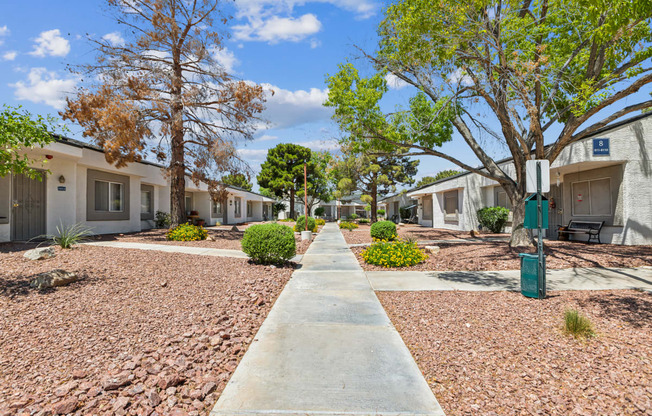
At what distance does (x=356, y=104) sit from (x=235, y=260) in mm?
6255

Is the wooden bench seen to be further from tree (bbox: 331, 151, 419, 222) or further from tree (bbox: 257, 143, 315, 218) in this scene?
tree (bbox: 257, 143, 315, 218)

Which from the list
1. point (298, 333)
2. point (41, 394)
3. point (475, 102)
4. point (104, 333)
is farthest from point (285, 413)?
point (475, 102)

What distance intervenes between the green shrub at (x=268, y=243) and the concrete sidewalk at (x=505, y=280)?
85.6 inches

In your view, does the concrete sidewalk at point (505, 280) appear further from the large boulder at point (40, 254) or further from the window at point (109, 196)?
the window at point (109, 196)

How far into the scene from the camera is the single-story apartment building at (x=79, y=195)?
1052cm

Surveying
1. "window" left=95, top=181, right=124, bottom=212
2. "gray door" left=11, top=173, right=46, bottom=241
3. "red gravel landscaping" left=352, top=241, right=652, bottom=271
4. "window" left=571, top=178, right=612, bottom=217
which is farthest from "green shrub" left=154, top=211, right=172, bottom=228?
"window" left=571, top=178, right=612, bottom=217

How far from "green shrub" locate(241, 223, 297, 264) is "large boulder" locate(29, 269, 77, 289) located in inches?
141

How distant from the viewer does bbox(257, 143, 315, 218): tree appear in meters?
35.1

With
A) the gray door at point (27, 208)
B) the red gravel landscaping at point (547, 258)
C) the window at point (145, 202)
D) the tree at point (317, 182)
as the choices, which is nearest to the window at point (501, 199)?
the red gravel landscaping at point (547, 258)

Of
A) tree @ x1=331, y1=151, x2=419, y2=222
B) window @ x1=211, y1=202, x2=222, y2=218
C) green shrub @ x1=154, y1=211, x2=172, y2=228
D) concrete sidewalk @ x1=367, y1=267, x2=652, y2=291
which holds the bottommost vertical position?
concrete sidewalk @ x1=367, y1=267, x2=652, y2=291

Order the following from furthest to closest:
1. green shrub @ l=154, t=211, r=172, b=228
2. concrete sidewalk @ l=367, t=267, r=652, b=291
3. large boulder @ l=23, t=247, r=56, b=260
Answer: green shrub @ l=154, t=211, r=172, b=228
large boulder @ l=23, t=247, r=56, b=260
concrete sidewalk @ l=367, t=267, r=652, b=291

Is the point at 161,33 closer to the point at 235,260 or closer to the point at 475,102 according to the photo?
the point at 235,260

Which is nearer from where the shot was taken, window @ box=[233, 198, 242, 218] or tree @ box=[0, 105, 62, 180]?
tree @ box=[0, 105, 62, 180]

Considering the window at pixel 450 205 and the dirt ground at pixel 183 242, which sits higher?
the window at pixel 450 205
